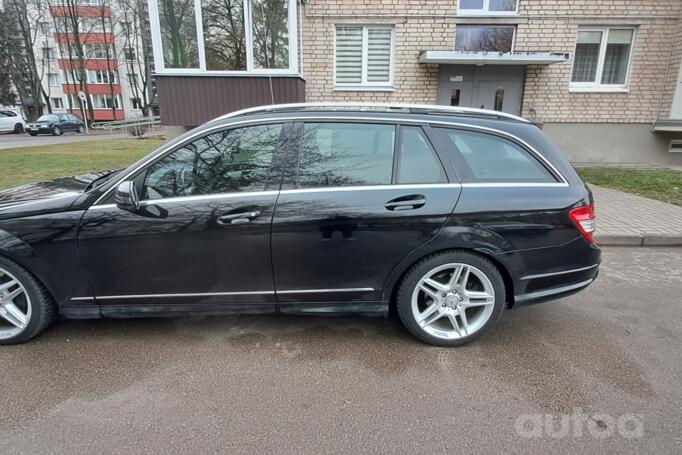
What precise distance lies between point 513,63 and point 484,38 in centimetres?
99

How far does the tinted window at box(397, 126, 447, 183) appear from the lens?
2.60m

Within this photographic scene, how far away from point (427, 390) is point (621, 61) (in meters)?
11.8

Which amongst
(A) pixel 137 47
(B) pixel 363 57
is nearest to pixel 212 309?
(B) pixel 363 57

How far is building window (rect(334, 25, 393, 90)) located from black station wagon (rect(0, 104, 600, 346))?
791 cm

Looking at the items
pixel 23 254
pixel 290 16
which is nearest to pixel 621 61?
pixel 290 16

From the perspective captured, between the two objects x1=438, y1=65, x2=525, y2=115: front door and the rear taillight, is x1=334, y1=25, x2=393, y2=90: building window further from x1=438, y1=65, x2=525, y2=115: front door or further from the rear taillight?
the rear taillight

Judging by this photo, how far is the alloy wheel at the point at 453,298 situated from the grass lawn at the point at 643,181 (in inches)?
245

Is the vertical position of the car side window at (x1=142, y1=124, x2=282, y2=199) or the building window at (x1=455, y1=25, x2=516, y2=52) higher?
the building window at (x1=455, y1=25, x2=516, y2=52)

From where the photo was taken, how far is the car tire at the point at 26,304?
256cm

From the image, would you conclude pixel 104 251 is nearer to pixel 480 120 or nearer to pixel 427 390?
pixel 427 390

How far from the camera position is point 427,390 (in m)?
2.33

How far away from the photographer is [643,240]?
→ 498 centimetres
